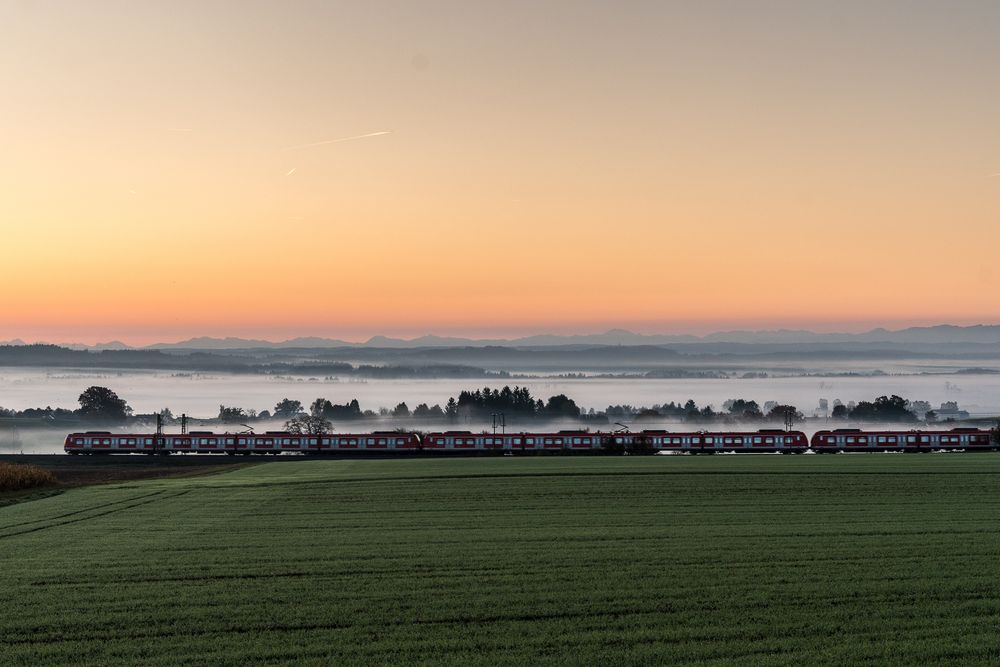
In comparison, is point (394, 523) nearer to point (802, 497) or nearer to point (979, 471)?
point (802, 497)

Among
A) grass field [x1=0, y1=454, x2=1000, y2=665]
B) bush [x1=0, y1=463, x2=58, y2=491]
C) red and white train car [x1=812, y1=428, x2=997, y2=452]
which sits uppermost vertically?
grass field [x1=0, y1=454, x2=1000, y2=665]

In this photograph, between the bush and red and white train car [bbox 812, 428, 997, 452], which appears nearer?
the bush

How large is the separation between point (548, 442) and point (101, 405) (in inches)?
5295

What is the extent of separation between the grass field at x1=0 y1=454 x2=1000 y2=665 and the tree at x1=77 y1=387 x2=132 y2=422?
16016cm

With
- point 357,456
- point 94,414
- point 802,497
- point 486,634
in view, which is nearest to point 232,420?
point 94,414

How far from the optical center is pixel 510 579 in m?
17.4

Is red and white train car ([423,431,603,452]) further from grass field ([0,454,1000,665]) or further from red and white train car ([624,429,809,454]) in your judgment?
grass field ([0,454,1000,665])

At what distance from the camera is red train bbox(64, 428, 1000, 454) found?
76250mm

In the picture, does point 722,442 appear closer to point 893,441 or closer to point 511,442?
point 893,441

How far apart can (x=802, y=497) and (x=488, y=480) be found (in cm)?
1394

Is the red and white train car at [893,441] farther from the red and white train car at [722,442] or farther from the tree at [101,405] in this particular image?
the tree at [101,405]

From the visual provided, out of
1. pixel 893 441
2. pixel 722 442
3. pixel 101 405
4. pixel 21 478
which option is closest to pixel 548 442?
pixel 722 442

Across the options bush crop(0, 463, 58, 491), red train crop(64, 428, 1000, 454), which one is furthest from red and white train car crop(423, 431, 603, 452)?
bush crop(0, 463, 58, 491)

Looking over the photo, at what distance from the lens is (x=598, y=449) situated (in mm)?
77938
